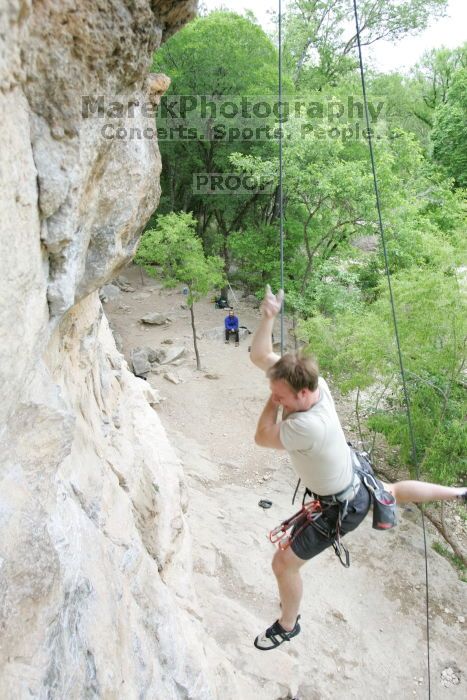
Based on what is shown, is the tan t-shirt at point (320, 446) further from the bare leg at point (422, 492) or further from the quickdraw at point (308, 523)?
the bare leg at point (422, 492)

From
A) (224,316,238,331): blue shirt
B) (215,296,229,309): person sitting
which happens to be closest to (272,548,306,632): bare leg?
(224,316,238,331): blue shirt

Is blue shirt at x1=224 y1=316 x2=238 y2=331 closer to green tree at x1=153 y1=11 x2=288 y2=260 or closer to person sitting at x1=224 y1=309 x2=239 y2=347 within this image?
person sitting at x1=224 y1=309 x2=239 y2=347

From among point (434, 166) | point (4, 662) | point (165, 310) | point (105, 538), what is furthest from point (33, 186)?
point (434, 166)

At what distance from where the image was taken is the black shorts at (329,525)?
149 inches

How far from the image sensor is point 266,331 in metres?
3.54

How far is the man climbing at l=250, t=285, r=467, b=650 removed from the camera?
319 centimetres

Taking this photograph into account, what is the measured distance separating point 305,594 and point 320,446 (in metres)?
5.42

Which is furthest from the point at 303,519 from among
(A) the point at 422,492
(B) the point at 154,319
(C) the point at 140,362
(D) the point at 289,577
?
(B) the point at 154,319

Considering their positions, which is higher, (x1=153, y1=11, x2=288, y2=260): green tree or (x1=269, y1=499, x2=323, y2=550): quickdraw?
(x1=153, y1=11, x2=288, y2=260): green tree

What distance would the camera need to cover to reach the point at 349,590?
804 cm

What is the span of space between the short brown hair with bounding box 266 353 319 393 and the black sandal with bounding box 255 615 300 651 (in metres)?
2.61

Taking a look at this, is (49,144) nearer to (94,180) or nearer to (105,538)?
(94,180)

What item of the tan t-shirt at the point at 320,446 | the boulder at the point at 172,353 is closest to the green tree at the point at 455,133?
the boulder at the point at 172,353

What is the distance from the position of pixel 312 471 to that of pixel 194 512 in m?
5.73
